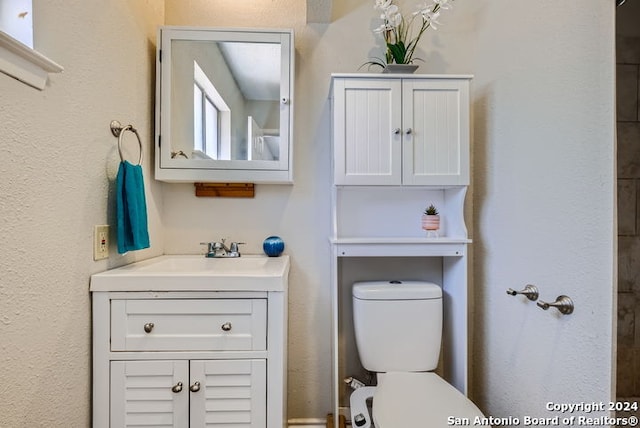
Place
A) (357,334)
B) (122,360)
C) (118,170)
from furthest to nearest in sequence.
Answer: (357,334), (118,170), (122,360)

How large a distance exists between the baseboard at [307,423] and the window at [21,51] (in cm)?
179

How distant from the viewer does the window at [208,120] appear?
152 centimetres

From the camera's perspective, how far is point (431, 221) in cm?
155

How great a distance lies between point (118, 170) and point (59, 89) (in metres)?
0.33

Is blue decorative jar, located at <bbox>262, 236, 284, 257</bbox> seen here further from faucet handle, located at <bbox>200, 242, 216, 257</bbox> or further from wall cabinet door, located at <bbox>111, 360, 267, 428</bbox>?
wall cabinet door, located at <bbox>111, 360, 267, 428</bbox>

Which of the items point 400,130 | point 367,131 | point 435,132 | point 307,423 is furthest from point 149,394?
point 435,132

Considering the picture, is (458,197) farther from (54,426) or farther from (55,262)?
(54,426)

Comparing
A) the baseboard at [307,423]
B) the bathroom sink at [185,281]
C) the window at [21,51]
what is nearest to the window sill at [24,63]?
the window at [21,51]

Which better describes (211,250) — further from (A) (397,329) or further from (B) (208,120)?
(A) (397,329)

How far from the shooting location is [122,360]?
1055mm

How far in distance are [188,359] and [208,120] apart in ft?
3.59

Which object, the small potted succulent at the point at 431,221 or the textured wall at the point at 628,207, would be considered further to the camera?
the small potted succulent at the point at 431,221

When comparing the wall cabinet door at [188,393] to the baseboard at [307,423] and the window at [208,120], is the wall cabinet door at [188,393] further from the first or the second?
the window at [208,120]

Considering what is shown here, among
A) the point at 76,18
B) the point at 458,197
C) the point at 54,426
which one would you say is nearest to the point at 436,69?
the point at 458,197
